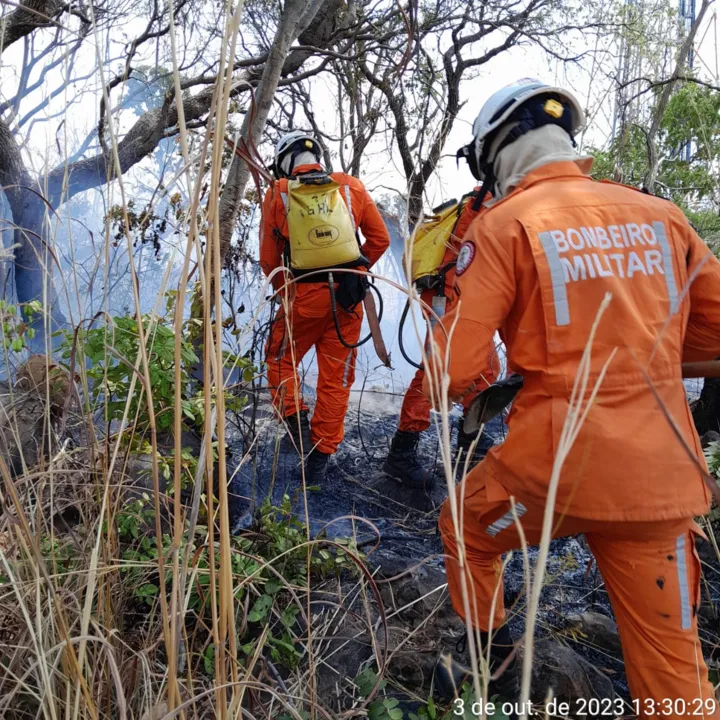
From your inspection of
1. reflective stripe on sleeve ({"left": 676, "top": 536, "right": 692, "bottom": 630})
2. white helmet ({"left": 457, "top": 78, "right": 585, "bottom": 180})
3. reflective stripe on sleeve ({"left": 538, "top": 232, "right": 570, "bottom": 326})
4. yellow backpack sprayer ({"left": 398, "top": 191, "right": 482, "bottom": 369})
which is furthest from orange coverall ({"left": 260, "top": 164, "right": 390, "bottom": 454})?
reflective stripe on sleeve ({"left": 676, "top": 536, "right": 692, "bottom": 630})

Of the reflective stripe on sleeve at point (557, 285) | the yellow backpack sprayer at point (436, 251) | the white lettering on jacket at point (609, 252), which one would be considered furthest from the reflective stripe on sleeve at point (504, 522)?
the yellow backpack sprayer at point (436, 251)

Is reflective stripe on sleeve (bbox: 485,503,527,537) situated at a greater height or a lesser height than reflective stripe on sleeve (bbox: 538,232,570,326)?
lesser

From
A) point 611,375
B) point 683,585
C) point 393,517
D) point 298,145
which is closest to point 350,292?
point 298,145

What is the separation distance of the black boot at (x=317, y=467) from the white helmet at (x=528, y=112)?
230 cm

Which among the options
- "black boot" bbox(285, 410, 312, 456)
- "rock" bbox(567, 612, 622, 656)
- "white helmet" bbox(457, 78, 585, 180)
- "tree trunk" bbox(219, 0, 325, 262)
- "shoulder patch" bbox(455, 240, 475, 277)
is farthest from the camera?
"black boot" bbox(285, 410, 312, 456)

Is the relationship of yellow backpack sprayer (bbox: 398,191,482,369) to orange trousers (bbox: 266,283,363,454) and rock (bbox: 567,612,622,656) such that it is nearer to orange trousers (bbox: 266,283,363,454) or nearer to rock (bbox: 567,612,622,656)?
orange trousers (bbox: 266,283,363,454)

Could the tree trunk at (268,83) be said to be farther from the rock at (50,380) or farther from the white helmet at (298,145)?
the rock at (50,380)

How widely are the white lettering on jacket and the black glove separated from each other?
6.78ft

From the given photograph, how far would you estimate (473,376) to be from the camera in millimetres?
1493

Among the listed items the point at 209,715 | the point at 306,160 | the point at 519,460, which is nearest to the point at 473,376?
the point at 519,460

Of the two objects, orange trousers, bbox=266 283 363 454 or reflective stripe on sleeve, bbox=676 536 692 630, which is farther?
orange trousers, bbox=266 283 363 454

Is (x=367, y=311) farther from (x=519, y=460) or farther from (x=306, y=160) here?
(x=519, y=460)

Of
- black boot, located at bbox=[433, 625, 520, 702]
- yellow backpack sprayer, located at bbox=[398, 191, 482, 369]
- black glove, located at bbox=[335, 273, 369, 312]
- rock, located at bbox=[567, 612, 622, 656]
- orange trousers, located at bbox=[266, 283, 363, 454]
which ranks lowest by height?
rock, located at bbox=[567, 612, 622, 656]

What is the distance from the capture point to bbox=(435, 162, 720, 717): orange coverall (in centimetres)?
131
